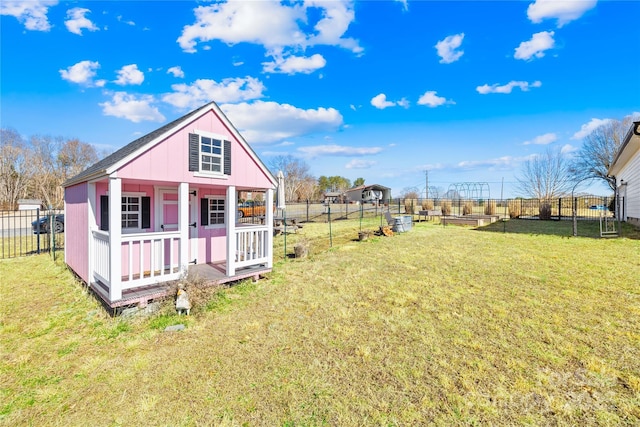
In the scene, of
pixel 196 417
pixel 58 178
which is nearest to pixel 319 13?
pixel 196 417

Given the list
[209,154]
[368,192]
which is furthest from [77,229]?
[368,192]

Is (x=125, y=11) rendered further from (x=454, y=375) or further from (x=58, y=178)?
(x=58, y=178)

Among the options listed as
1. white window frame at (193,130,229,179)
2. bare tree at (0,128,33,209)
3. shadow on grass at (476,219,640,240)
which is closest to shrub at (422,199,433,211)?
shadow on grass at (476,219,640,240)

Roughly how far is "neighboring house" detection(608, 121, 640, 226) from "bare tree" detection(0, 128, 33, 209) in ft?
178

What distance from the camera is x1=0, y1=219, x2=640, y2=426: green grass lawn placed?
273cm

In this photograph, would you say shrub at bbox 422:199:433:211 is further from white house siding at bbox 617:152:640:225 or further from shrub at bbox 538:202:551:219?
white house siding at bbox 617:152:640:225

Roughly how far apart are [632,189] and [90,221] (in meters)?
24.0

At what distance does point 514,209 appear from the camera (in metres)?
24.0

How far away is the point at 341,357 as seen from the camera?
3678 mm

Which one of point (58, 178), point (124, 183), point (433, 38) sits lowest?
point (124, 183)

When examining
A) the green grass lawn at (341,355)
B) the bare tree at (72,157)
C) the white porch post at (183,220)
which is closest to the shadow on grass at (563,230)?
the green grass lawn at (341,355)

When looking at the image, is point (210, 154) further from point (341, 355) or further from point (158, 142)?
point (341, 355)

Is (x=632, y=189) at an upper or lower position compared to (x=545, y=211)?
upper

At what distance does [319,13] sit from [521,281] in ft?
39.7
